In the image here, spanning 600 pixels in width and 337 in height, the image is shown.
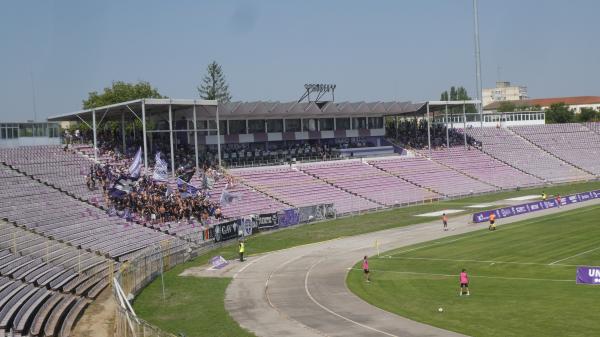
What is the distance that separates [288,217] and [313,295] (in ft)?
94.4

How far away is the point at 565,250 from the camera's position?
156 feet

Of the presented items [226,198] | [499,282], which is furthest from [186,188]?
[499,282]

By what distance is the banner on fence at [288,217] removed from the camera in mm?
65938

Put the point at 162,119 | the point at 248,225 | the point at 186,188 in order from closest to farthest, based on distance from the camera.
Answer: the point at 186,188
the point at 248,225
the point at 162,119

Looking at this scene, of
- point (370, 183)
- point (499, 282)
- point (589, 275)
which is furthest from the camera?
point (370, 183)

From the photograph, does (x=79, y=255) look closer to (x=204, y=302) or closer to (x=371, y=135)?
(x=204, y=302)

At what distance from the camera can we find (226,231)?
2285 inches

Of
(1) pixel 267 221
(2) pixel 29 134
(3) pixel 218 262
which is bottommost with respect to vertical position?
(3) pixel 218 262

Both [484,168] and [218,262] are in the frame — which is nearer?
[218,262]

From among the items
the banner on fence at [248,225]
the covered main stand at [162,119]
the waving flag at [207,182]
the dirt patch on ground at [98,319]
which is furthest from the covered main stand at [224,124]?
the dirt patch on ground at [98,319]

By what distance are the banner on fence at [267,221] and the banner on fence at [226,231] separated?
165 inches

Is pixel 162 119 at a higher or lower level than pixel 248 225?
higher

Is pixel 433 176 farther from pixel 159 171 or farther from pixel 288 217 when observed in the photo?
pixel 159 171

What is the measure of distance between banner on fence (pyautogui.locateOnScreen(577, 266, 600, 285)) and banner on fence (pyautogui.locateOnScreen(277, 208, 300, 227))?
108 ft
